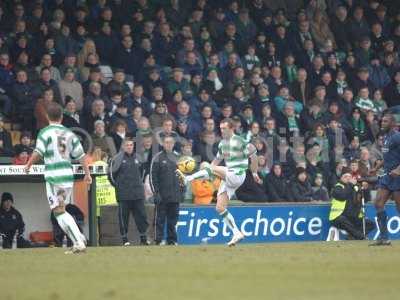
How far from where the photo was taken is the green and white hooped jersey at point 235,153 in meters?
19.6

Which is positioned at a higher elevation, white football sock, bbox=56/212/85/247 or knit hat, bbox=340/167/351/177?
knit hat, bbox=340/167/351/177

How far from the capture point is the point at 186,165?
73.2 feet

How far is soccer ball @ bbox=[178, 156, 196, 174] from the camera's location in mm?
22230

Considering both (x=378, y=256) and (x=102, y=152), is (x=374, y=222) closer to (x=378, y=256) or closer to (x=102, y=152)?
(x=102, y=152)

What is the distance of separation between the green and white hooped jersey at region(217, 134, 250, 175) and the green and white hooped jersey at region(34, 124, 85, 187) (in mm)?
4128

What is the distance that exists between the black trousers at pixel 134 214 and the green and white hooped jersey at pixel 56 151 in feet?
16.2

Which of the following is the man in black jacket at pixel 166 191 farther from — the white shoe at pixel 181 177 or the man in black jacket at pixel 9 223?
Answer: the man in black jacket at pixel 9 223

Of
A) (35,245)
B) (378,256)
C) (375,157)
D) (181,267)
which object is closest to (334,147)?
(375,157)

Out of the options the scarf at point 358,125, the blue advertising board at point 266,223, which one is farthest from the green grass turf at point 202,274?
the scarf at point 358,125

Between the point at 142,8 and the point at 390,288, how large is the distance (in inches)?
669

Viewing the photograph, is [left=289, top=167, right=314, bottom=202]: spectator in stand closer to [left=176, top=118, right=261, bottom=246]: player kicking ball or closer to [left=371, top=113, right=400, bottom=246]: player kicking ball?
[left=176, top=118, right=261, bottom=246]: player kicking ball

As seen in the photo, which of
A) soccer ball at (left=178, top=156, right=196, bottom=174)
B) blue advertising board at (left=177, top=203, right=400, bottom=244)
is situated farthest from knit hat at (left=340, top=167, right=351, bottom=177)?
soccer ball at (left=178, top=156, right=196, bottom=174)

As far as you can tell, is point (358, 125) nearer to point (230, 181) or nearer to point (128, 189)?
point (128, 189)

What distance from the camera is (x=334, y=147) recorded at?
2733cm
